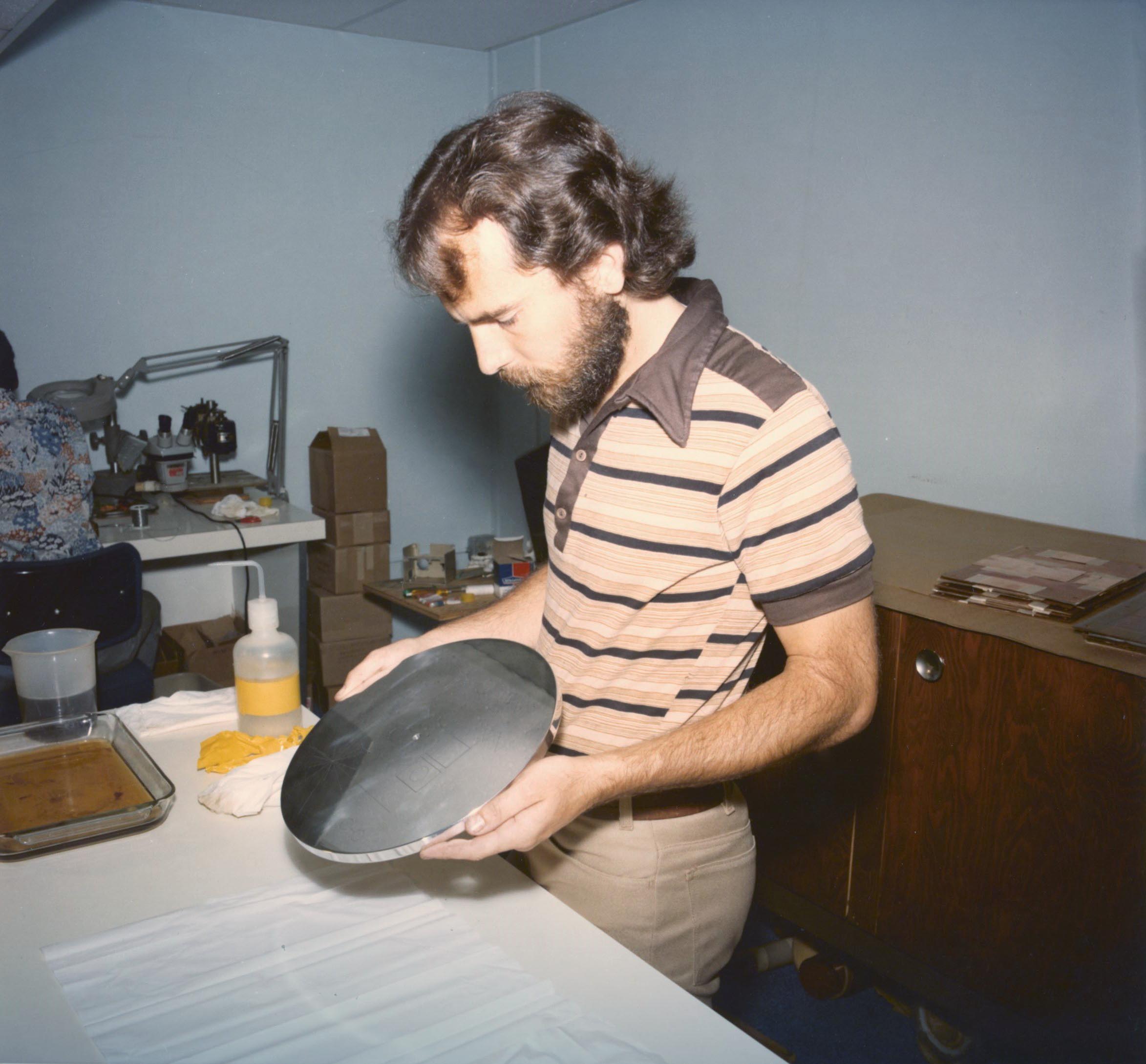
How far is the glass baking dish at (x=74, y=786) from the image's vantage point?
1100 mm

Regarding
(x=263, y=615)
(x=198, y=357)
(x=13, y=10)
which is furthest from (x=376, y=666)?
(x=198, y=357)

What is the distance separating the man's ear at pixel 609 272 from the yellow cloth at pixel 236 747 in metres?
0.69

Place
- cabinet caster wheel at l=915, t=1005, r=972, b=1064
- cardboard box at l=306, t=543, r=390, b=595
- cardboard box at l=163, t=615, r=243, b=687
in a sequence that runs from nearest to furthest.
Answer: cabinet caster wheel at l=915, t=1005, r=972, b=1064 < cardboard box at l=163, t=615, r=243, b=687 < cardboard box at l=306, t=543, r=390, b=595

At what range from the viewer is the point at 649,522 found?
1147 mm

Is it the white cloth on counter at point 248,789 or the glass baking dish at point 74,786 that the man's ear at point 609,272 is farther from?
the glass baking dish at point 74,786

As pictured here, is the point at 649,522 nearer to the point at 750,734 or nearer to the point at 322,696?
the point at 750,734

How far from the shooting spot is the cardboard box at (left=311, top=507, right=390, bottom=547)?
340 centimetres

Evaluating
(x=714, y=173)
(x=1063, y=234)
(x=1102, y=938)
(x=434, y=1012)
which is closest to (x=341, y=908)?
(x=434, y=1012)

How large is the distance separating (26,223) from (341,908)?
116 inches

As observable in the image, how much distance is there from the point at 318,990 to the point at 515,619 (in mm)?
646

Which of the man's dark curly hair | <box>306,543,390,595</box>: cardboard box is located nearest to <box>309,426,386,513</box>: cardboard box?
<box>306,543,390,595</box>: cardboard box

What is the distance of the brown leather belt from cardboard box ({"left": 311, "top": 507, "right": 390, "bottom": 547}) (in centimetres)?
232

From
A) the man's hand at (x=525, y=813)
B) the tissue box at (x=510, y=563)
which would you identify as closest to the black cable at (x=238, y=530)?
the tissue box at (x=510, y=563)

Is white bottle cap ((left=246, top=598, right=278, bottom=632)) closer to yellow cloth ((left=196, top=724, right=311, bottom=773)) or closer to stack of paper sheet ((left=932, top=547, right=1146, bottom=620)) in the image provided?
yellow cloth ((left=196, top=724, right=311, bottom=773))
